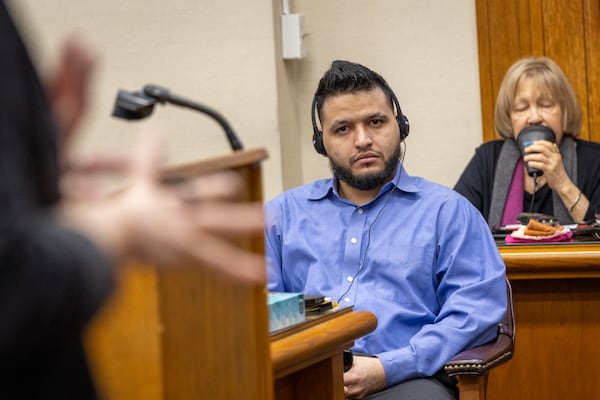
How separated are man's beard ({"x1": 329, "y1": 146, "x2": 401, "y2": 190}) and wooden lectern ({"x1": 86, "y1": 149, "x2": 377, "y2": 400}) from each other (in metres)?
1.37

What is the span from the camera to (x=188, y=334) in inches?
45.2

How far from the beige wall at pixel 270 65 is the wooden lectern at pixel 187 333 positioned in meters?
2.79

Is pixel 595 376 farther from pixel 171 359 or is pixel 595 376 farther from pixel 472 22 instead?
pixel 171 359

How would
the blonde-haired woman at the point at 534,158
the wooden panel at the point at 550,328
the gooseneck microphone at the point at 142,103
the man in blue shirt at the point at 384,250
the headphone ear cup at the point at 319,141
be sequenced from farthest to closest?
the blonde-haired woman at the point at 534,158, the wooden panel at the point at 550,328, the headphone ear cup at the point at 319,141, the man in blue shirt at the point at 384,250, the gooseneck microphone at the point at 142,103

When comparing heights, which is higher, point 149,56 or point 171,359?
point 149,56

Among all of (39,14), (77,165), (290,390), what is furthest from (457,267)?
(39,14)

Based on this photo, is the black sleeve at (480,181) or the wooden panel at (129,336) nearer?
the wooden panel at (129,336)

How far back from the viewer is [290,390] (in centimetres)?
205

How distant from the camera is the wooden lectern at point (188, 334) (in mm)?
1052

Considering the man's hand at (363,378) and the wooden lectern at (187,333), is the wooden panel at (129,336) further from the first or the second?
the man's hand at (363,378)

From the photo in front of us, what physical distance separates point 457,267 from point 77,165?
1770 millimetres

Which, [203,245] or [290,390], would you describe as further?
[290,390]

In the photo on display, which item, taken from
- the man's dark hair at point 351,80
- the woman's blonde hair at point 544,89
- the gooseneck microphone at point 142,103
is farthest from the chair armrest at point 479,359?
the woman's blonde hair at point 544,89

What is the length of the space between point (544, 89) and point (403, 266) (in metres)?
1.66
